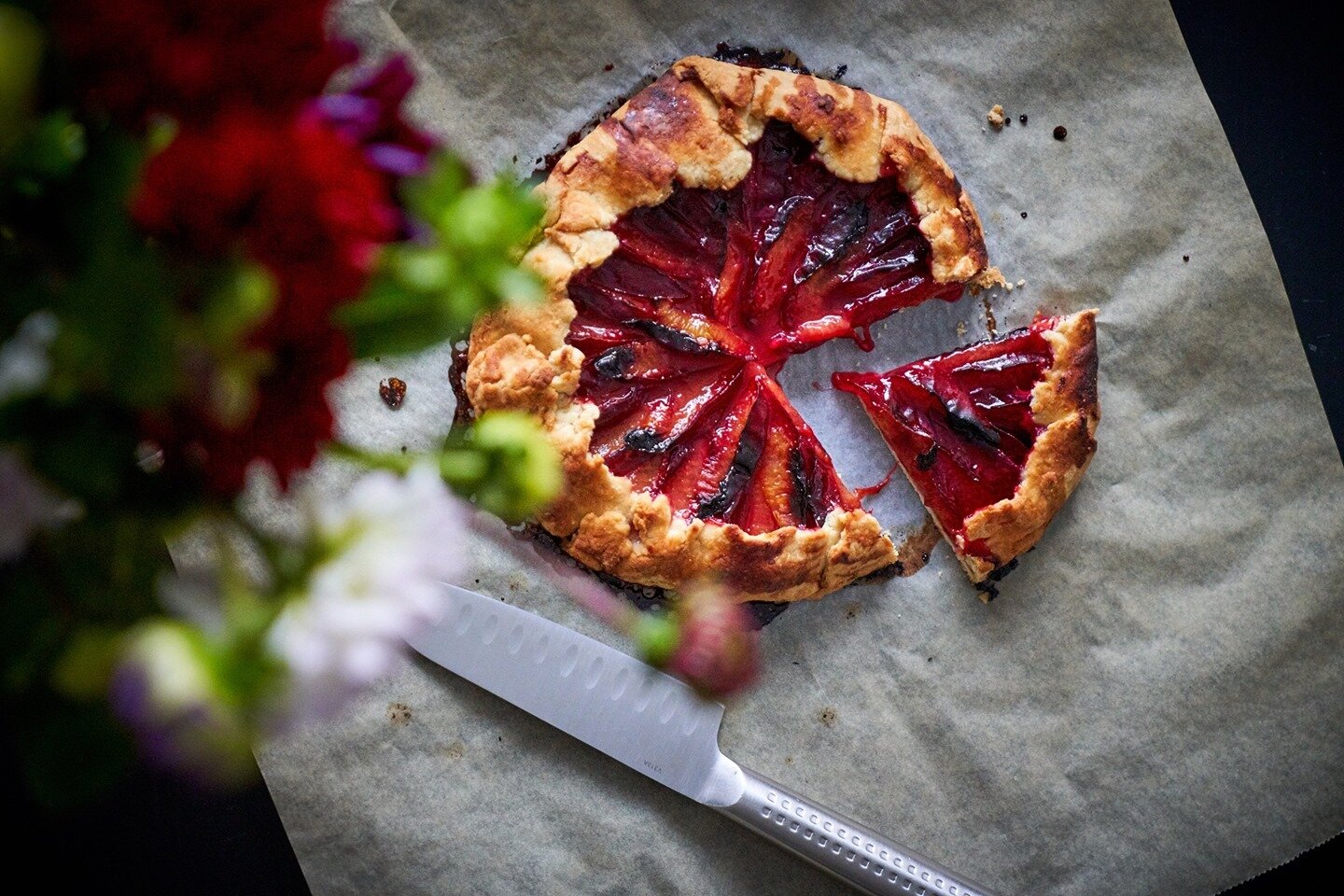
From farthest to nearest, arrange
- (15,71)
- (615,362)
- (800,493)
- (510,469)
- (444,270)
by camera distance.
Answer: (800,493), (615,362), (510,469), (444,270), (15,71)

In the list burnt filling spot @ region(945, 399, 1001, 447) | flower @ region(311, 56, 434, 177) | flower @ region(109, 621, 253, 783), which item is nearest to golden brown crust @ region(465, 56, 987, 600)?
burnt filling spot @ region(945, 399, 1001, 447)

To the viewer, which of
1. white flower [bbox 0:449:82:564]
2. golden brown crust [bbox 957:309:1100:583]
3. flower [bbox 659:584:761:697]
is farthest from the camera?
golden brown crust [bbox 957:309:1100:583]

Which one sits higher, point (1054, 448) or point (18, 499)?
point (18, 499)

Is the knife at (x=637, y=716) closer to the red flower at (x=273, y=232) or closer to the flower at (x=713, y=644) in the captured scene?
the flower at (x=713, y=644)

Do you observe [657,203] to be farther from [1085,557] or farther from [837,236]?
[1085,557]

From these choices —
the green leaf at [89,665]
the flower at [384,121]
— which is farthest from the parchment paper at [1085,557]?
the green leaf at [89,665]

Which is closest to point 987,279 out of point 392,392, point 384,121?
point 392,392

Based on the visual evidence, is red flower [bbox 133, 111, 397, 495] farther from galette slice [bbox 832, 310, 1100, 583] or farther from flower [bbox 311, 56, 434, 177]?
galette slice [bbox 832, 310, 1100, 583]
